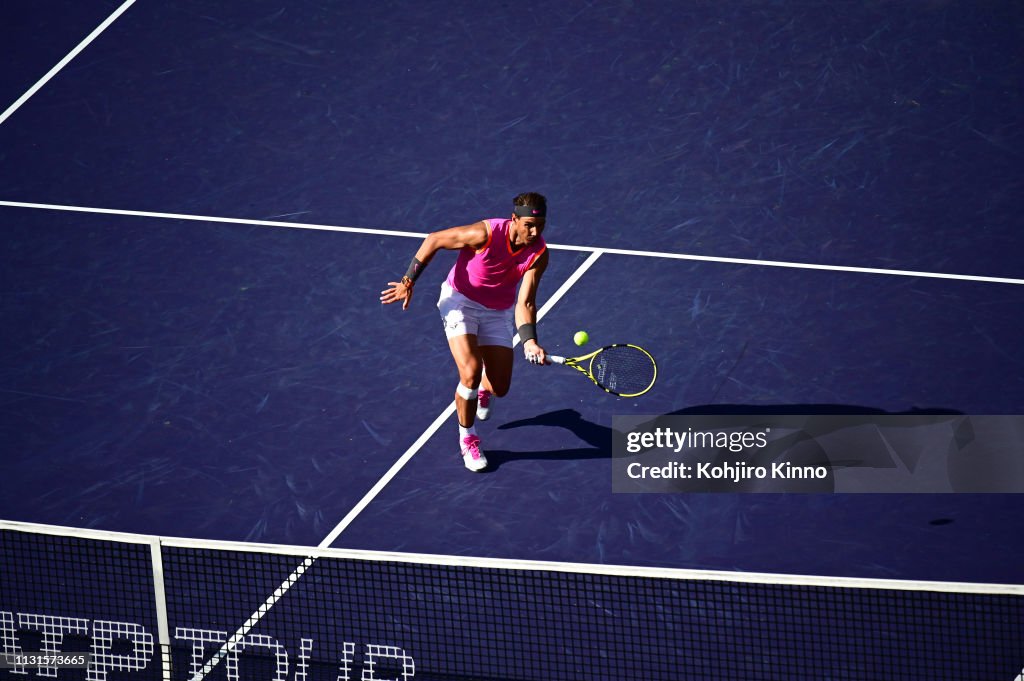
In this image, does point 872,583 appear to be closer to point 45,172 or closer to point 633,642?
point 633,642

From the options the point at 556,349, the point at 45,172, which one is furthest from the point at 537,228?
the point at 45,172

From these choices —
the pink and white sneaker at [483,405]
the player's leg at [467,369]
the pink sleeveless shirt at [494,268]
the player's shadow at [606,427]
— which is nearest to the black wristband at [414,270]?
the pink sleeveless shirt at [494,268]

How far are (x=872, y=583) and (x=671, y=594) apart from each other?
5.48 ft

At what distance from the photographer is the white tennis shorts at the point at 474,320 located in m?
10.4

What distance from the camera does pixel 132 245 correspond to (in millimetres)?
12969

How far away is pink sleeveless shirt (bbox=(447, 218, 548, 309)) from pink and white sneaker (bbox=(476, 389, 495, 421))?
30.2 inches

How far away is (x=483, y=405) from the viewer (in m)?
11.0

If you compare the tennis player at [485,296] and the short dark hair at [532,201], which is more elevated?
the short dark hair at [532,201]

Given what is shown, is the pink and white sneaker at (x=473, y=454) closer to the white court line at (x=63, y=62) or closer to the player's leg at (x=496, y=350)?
the player's leg at (x=496, y=350)

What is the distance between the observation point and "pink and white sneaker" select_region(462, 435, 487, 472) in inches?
421

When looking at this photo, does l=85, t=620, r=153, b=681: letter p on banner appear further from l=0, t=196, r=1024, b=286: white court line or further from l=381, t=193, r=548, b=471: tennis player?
l=0, t=196, r=1024, b=286: white court line

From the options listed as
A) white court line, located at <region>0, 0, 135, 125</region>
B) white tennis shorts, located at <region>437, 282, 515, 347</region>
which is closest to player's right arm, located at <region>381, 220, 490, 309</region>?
white tennis shorts, located at <region>437, 282, 515, 347</region>

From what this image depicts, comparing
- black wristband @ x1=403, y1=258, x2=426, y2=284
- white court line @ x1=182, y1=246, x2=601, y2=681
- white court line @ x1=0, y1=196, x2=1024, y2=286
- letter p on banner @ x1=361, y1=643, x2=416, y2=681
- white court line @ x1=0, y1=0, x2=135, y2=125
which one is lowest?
letter p on banner @ x1=361, y1=643, x2=416, y2=681

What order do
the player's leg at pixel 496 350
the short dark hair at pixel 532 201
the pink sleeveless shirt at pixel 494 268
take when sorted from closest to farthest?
the short dark hair at pixel 532 201, the pink sleeveless shirt at pixel 494 268, the player's leg at pixel 496 350
